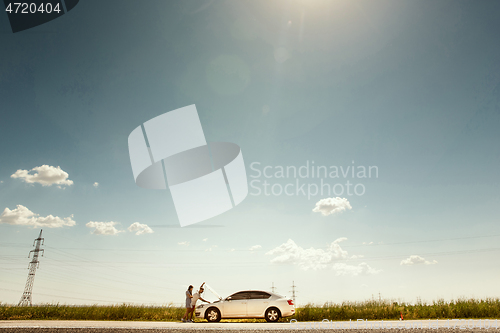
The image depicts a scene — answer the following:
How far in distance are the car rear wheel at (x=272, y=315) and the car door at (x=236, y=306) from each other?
1.26 meters

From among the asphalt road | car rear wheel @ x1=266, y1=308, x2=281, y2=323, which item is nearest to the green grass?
car rear wheel @ x1=266, y1=308, x2=281, y2=323

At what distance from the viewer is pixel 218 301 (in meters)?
16.9

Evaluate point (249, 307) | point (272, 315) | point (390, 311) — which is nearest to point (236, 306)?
point (249, 307)

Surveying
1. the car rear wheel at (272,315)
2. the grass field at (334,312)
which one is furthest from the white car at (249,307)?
the grass field at (334,312)

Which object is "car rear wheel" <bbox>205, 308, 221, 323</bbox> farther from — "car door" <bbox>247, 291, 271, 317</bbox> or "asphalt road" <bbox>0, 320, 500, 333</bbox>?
"asphalt road" <bbox>0, 320, 500, 333</bbox>

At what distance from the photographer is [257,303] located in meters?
16.4

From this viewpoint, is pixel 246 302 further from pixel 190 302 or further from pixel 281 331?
pixel 281 331

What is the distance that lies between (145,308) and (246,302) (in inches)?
390

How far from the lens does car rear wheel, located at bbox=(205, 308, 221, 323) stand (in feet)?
54.6

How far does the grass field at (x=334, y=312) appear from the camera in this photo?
18.9 m

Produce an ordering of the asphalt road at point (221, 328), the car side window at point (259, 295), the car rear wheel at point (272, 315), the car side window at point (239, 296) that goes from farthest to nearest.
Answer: the car side window at point (239, 296), the car side window at point (259, 295), the car rear wheel at point (272, 315), the asphalt road at point (221, 328)

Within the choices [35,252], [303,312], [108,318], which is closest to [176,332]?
[303,312]

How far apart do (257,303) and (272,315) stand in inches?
39.4

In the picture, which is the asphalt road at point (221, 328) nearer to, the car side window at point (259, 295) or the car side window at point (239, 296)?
the car side window at point (259, 295)
